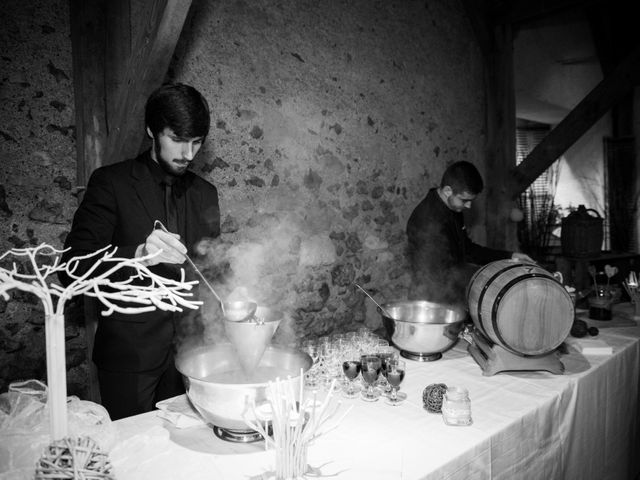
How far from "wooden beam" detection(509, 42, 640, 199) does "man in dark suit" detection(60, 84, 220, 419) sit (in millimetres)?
4497

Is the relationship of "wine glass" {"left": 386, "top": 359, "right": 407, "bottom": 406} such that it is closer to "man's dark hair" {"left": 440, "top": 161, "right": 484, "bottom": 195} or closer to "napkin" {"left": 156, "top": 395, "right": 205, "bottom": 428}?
"napkin" {"left": 156, "top": 395, "right": 205, "bottom": 428}

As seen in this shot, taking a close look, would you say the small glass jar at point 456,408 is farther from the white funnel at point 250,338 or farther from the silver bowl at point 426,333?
the white funnel at point 250,338

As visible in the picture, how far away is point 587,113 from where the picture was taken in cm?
515

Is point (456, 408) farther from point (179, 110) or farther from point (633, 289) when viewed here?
point (633, 289)

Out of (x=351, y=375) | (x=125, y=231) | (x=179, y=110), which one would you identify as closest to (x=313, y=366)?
(x=351, y=375)

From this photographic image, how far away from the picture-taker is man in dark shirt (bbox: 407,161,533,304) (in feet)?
12.2

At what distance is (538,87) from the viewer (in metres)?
7.11

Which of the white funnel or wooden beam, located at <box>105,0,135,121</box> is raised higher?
wooden beam, located at <box>105,0,135,121</box>

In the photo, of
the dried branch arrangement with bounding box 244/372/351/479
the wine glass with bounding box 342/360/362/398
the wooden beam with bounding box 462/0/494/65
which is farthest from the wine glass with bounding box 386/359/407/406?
the wooden beam with bounding box 462/0/494/65

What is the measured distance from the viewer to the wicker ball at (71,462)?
0.98 m

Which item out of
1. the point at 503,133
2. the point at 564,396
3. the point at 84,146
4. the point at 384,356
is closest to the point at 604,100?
the point at 503,133

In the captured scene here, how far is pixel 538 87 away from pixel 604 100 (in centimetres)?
219

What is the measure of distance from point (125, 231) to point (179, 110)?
652 mm

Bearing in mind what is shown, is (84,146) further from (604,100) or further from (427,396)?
(604,100)
